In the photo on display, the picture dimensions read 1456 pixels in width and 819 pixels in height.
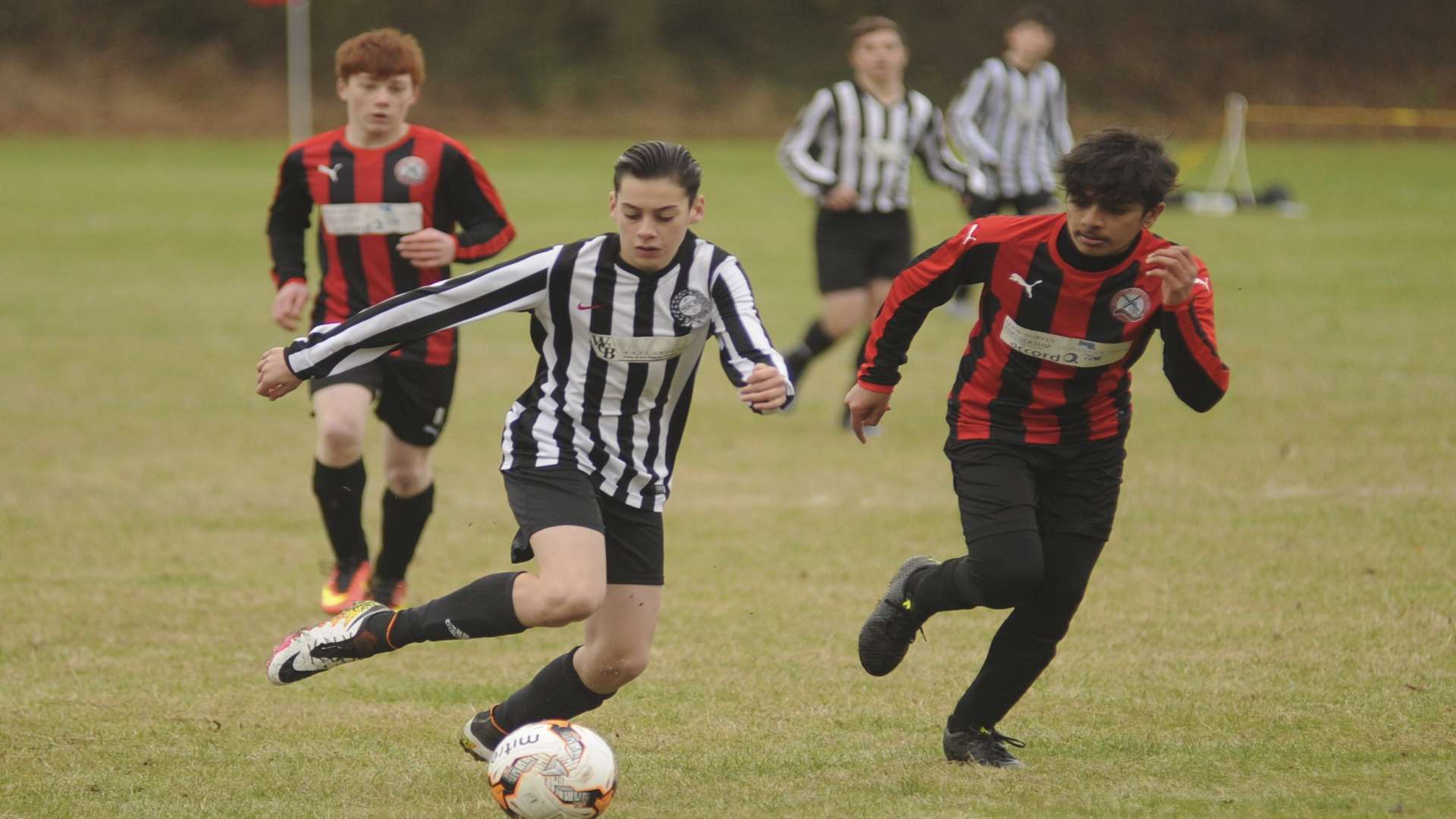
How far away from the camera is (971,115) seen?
11.7m

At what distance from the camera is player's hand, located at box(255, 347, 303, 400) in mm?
4043

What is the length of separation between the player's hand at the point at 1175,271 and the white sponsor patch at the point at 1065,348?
11.5 inches

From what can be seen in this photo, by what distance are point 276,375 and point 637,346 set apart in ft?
2.83

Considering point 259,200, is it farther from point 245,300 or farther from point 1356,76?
point 1356,76

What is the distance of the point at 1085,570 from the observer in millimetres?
4152

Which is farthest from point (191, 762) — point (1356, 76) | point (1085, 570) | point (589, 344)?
point (1356, 76)

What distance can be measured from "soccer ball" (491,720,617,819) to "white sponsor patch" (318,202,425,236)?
2.60 m

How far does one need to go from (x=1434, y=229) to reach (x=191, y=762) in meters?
17.3

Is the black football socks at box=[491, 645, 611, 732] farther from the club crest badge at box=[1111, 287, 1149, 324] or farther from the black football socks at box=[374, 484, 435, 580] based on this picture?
the black football socks at box=[374, 484, 435, 580]

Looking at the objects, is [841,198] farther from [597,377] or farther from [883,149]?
[597,377]

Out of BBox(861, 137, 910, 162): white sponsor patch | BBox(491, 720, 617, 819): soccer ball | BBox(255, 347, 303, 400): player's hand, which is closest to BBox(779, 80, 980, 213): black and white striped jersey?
BBox(861, 137, 910, 162): white sponsor patch

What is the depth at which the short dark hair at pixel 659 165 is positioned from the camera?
3.94 m

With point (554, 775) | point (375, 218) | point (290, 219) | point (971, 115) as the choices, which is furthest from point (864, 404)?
point (971, 115)

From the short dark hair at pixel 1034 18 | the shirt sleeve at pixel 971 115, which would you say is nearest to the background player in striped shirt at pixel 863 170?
the shirt sleeve at pixel 971 115
